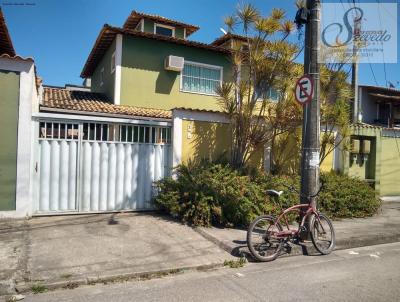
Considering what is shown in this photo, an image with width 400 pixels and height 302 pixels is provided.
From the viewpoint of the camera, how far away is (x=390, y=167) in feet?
47.6

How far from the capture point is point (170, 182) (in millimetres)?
9094

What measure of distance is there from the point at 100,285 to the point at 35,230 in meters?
2.93

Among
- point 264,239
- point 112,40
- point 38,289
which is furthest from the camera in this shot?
point 112,40

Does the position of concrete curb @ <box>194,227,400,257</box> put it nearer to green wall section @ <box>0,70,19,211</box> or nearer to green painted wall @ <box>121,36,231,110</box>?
green wall section @ <box>0,70,19,211</box>

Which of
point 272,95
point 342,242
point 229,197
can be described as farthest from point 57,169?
point 342,242

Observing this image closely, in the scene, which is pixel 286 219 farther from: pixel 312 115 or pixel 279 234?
pixel 312 115

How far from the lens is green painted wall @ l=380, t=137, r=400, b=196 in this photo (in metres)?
14.4

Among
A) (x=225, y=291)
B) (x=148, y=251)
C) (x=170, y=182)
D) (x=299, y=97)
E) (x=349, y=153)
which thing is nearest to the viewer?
(x=225, y=291)

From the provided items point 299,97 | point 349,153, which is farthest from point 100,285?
point 349,153

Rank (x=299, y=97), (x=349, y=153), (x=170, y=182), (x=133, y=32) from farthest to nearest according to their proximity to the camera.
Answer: (x=133, y=32) < (x=349, y=153) < (x=170, y=182) < (x=299, y=97)

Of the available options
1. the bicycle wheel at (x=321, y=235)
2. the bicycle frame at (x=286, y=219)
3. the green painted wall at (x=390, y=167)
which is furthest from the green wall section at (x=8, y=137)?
the green painted wall at (x=390, y=167)

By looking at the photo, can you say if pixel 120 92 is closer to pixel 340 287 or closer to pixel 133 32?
pixel 133 32

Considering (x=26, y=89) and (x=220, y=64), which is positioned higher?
(x=220, y=64)

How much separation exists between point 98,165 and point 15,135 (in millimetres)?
1864
